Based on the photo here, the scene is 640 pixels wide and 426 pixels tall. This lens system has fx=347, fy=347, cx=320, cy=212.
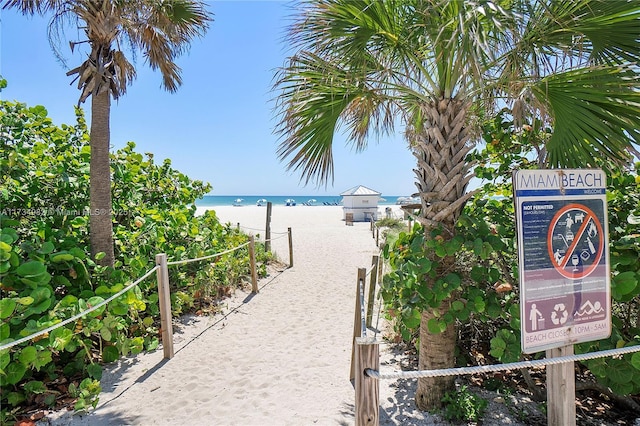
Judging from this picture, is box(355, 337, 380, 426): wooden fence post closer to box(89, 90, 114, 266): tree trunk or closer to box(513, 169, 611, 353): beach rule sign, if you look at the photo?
box(513, 169, 611, 353): beach rule sign

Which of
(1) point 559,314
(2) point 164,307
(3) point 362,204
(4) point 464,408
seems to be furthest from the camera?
(3) point 362,204

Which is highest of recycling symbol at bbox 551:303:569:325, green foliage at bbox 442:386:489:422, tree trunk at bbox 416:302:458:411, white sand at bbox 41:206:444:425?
recycling symbol at bbox 551:303:569:325

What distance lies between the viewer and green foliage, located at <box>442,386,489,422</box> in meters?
2.69

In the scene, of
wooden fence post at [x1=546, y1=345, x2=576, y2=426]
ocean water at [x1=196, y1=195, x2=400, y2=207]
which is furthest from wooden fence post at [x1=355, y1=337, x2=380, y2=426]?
ocean water at [x1=196, y1=195, x2=400, y2=207]

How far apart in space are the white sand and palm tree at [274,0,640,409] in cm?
87

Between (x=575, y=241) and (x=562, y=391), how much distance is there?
888 millimetres

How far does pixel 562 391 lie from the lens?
204cm

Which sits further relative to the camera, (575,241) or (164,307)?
(164,307)

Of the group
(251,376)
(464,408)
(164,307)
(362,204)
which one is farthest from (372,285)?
(362,204)

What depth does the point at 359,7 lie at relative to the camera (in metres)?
2.39

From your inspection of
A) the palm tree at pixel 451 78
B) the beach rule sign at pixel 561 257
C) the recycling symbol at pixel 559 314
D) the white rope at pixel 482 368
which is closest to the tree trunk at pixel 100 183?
the palm tree at pixel 451 78

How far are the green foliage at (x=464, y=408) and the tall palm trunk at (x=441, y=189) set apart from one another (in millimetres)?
106

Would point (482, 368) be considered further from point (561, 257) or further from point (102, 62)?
point (102, 62)

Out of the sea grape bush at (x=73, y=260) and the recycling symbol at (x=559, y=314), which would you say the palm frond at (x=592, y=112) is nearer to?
the recycling symbol at (x=559, y=314)
